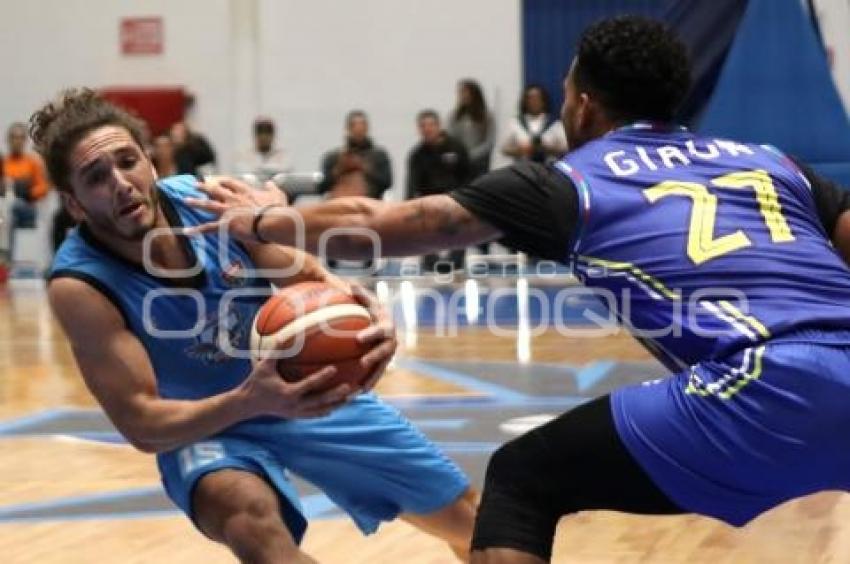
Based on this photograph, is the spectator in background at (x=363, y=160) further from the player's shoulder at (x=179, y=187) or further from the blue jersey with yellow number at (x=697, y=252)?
the blue jersey with yellow number at (x=697, y=252)

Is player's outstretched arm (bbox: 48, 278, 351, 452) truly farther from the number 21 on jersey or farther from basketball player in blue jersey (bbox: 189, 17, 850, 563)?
the number 21 on jersey

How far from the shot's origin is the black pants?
3.28 m

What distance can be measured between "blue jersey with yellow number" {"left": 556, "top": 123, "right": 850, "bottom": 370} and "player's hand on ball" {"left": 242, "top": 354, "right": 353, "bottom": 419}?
67 centimetres

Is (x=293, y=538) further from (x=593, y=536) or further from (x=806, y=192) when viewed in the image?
(x=593, y=536)

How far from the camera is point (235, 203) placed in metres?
3.75

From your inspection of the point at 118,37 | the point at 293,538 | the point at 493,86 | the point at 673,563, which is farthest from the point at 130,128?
the point at 118,37

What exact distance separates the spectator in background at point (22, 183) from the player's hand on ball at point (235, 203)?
1477 cm

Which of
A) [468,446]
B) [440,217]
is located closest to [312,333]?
[440,217]

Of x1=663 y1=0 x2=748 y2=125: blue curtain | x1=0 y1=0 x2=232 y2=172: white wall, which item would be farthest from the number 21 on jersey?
x1=0 y1=0 x2=232 y2=172: white wall

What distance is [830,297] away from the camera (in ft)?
11.0

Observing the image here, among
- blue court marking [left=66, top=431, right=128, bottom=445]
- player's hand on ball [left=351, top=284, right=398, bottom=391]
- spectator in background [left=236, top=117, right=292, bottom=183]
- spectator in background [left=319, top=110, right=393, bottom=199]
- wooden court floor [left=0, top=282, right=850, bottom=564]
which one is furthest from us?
spectator in background [left=236, top=117, right=292, bottom=183]

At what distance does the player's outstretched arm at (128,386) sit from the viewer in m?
3.78

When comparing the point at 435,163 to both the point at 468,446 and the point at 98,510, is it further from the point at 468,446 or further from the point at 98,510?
the point at 98,510

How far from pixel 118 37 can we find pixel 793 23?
1246cm
